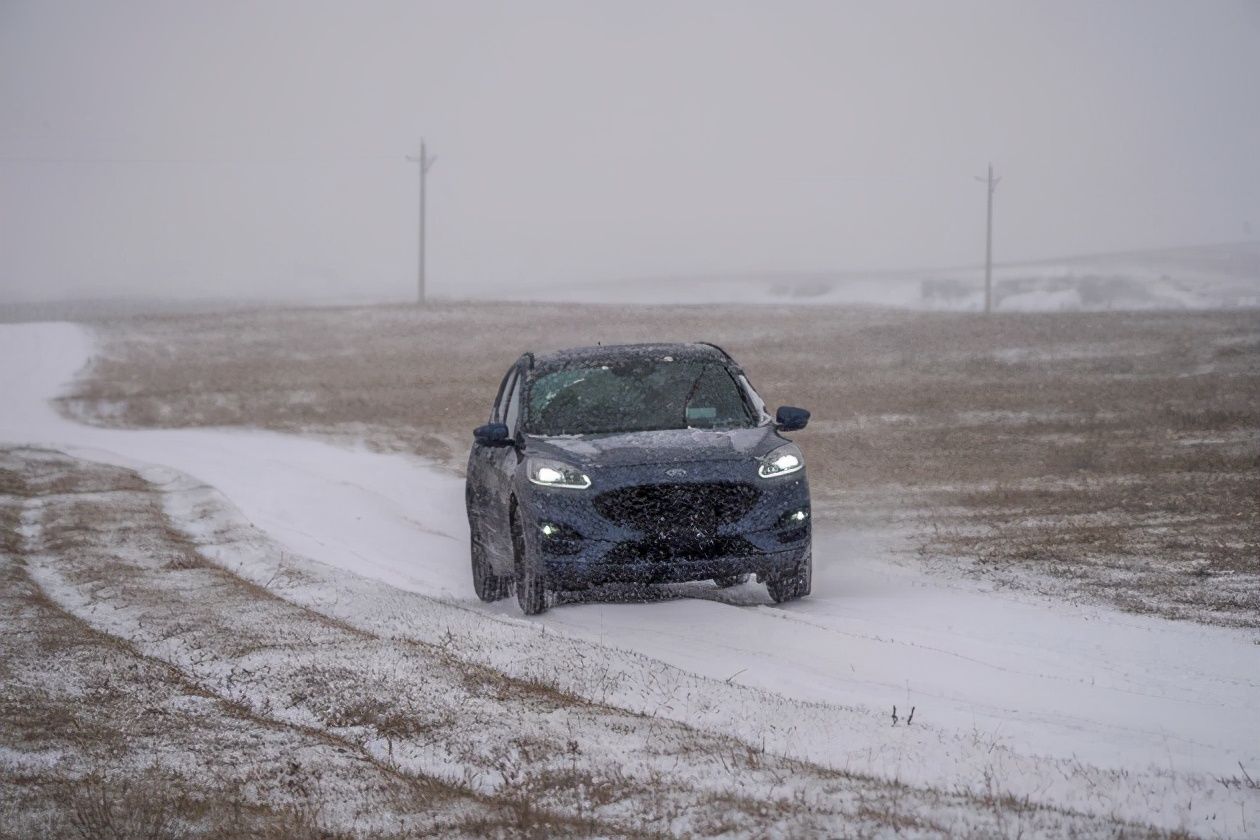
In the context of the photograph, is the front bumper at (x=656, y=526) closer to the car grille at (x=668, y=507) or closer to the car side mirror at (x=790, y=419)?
the car grille at (x=668, y=507)

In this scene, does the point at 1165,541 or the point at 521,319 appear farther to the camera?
the point at 521,319

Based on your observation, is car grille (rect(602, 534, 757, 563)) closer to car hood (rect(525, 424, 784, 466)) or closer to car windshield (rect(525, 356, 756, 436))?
car hood (rect(525, 424, 784, 466))

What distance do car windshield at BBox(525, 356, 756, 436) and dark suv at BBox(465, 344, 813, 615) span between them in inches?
0.4

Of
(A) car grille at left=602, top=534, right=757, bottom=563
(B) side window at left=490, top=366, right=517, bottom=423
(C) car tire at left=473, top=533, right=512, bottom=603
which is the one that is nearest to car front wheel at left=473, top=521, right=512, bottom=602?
(C) car tire at left=473, top=533, right=512, bottom=603

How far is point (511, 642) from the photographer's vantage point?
899cm

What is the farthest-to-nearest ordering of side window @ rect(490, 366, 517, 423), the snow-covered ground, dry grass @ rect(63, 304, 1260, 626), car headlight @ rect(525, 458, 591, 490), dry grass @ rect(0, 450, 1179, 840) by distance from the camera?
dry grass @ rect(63, 304, 1260, 626) < side window @ rect(490, 366, 517, 423) < car headlight @ rect(525, 458, 591, 490) < the snow-covered ground < dry grass @ rect(0, 450, 1179, 840)

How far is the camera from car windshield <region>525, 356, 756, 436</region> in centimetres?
1041

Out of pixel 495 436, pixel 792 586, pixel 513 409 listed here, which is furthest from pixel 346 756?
pixel 513 409

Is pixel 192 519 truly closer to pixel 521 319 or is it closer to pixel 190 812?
pixel 190 812

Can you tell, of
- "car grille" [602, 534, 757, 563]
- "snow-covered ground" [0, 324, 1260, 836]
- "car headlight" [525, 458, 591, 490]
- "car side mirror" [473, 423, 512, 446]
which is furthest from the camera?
"car side mirror" [473, 423, 512, 446]

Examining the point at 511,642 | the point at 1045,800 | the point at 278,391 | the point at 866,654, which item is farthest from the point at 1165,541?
the point at 278,391

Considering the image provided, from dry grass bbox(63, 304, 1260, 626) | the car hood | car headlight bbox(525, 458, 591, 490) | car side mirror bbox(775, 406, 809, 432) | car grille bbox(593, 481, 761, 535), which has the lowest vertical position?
dry grass bbox(63, 304, 1260, 626)

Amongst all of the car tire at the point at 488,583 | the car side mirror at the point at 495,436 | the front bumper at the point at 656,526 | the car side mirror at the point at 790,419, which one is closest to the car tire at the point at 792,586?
the front bumper at the point at 656,526

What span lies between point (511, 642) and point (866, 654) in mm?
2017
